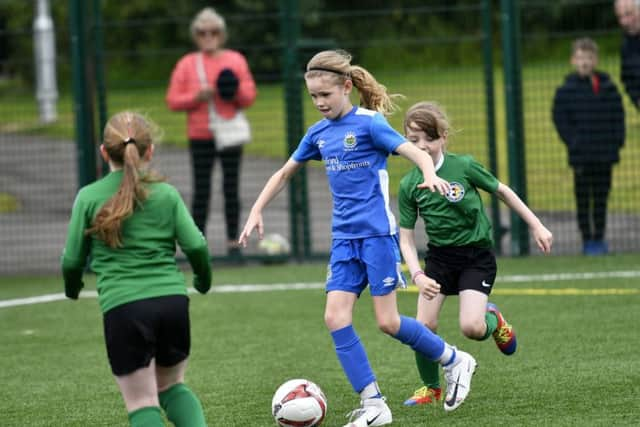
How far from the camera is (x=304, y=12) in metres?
15.4

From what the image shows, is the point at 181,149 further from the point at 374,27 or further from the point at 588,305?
the point at 588,305

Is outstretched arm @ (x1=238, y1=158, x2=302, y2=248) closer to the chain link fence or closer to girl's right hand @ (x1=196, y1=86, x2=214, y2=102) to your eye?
the chain link fence

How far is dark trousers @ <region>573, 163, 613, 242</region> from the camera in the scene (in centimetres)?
1126

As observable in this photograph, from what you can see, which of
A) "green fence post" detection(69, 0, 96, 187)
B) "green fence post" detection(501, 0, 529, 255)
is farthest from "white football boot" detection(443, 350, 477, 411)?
"green fence post" detection(69, 0, 96, 187)

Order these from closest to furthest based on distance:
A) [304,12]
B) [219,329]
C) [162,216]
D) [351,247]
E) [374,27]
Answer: [162,216]
[351,247]
[219,329]
[374,27]
[304,12]

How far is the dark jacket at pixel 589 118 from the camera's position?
11258mm

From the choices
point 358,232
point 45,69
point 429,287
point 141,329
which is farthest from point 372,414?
point 45,69

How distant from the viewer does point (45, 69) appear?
18.5 meters

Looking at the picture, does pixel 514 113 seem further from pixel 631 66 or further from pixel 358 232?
pixel 358 232

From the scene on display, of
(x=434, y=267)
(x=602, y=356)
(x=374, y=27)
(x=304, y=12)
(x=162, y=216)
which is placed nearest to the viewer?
(x=162, y=216)

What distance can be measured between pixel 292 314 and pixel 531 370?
271 cm

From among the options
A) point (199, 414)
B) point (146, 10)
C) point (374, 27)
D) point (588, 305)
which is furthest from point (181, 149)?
point (146, 10)

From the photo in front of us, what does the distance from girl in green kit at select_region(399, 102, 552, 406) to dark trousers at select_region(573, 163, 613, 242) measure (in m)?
5.26

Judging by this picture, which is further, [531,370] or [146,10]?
[146,10]
